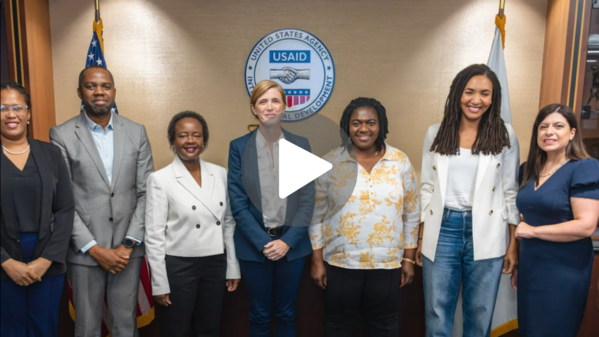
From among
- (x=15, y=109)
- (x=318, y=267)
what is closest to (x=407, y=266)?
(x=318, y=267)

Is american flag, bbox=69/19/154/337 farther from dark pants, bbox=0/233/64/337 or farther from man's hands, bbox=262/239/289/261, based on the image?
man's hands, bbox=262/239/289/261

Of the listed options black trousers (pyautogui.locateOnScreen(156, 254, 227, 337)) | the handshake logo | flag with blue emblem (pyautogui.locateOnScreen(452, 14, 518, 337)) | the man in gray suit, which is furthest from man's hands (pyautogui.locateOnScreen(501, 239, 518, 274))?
the man in gray suit

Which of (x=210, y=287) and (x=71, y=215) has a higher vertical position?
(x=71, y=215)

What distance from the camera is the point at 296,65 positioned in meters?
2.95

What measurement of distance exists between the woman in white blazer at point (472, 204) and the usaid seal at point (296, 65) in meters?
1.10

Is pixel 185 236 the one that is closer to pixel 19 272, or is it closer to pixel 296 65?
pixel 19 272

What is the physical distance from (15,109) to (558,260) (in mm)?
2515

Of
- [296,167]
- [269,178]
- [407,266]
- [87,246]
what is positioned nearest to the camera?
[296,167]

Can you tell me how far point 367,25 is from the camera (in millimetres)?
2938

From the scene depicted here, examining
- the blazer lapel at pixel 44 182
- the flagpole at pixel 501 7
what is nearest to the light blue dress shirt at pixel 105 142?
the blazer lapel at pixel 44 182

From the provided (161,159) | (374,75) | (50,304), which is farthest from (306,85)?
(50,304)

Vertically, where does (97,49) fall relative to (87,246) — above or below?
above

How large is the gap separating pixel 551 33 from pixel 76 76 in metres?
3.45

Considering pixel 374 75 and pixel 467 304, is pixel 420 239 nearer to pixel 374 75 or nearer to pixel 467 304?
pixel 467 304
